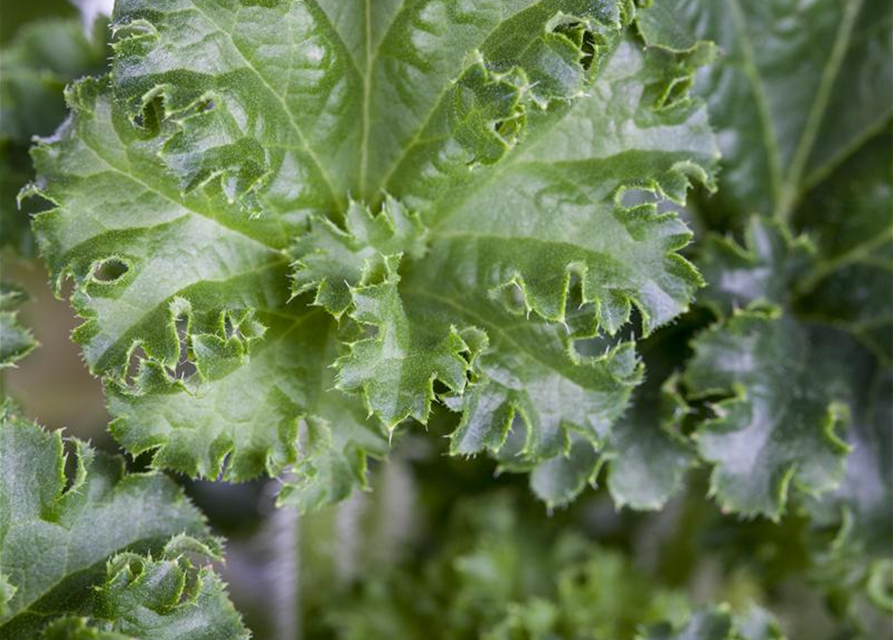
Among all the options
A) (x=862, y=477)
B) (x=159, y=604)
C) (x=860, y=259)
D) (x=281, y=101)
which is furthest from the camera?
(x=860, y=259)

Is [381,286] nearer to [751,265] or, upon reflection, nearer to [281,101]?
[281,101]

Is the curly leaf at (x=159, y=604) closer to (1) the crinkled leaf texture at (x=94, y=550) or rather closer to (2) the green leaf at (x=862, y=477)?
(1) the crinkled leaf texture at (x=94, y=550)

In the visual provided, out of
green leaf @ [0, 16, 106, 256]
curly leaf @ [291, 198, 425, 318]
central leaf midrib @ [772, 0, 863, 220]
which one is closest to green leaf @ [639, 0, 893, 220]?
central leaf midrib @ [772, 0, 863, 220]

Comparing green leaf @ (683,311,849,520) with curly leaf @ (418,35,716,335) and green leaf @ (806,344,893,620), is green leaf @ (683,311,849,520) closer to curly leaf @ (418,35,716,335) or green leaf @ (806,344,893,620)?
green leaf @ (806,344,893,620)

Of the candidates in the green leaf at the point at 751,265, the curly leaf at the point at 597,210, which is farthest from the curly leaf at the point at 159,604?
the green leaf at the point at 751,265

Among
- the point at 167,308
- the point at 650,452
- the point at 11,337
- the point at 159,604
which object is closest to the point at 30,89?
the point at 11,337

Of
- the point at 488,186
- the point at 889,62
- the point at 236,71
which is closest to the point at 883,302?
the point at 889,62
